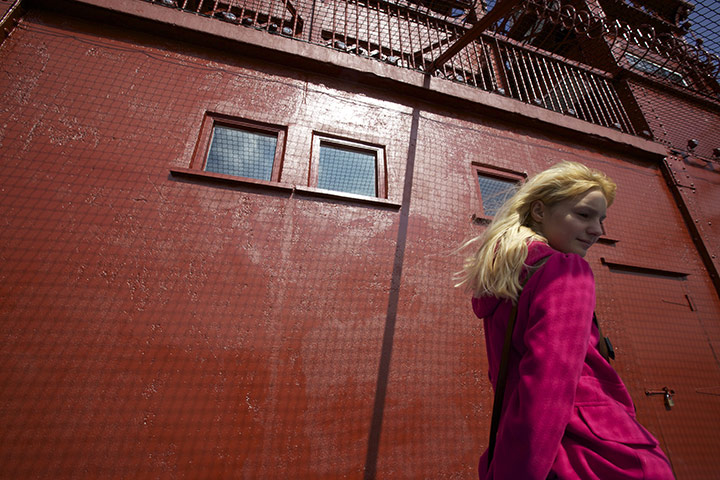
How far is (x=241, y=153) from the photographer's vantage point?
361cm

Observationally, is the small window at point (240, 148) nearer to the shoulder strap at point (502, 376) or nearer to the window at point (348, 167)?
the window at point (348, 167)

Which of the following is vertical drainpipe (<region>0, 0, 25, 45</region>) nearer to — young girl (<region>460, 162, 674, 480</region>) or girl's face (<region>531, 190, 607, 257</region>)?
young girl (<region>460, 162, 674, 480</region>)

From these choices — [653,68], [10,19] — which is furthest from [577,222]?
[653,68]

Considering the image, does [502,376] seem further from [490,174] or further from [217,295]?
[490,174]

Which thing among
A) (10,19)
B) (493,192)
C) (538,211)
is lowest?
(538,211)

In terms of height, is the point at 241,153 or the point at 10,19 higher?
the point at 10,19

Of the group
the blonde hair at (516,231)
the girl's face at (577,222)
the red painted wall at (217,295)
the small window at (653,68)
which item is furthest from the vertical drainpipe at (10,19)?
the small window at (653,68)

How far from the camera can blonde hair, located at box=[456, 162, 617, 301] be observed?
1215 mm

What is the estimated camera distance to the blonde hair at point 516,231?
3.99 ft

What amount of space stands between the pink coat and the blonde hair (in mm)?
115

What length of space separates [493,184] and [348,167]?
2227 mm

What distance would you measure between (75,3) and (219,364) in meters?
4.40

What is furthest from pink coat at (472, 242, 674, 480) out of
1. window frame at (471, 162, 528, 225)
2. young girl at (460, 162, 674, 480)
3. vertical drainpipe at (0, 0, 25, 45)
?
vertical drainpipe at (0, 0, 25, 45)

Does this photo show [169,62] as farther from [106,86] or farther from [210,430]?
[210,430]
